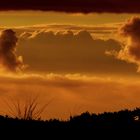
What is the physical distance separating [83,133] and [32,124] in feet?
5.25

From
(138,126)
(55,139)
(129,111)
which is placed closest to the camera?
(55,139)

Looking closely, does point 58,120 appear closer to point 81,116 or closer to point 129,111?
point 81,116

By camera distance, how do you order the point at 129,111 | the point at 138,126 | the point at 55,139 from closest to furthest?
1. the point at 55,139
2. the point at 138,126
3. the point at 129,111

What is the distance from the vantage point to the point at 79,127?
2112 cm

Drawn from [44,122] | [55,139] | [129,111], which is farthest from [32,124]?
[129,111]

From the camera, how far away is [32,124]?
2141 cm

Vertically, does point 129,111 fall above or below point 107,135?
above

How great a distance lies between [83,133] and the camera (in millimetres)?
20500

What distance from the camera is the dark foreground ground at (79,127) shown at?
20.2m

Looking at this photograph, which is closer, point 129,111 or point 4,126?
point 4,126

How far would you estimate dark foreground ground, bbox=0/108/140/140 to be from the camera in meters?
20.2

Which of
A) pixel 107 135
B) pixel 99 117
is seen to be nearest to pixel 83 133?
pixel 107 135

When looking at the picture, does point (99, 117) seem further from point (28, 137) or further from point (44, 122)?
point (28, 137)

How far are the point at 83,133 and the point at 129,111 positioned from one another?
3.06 metres
